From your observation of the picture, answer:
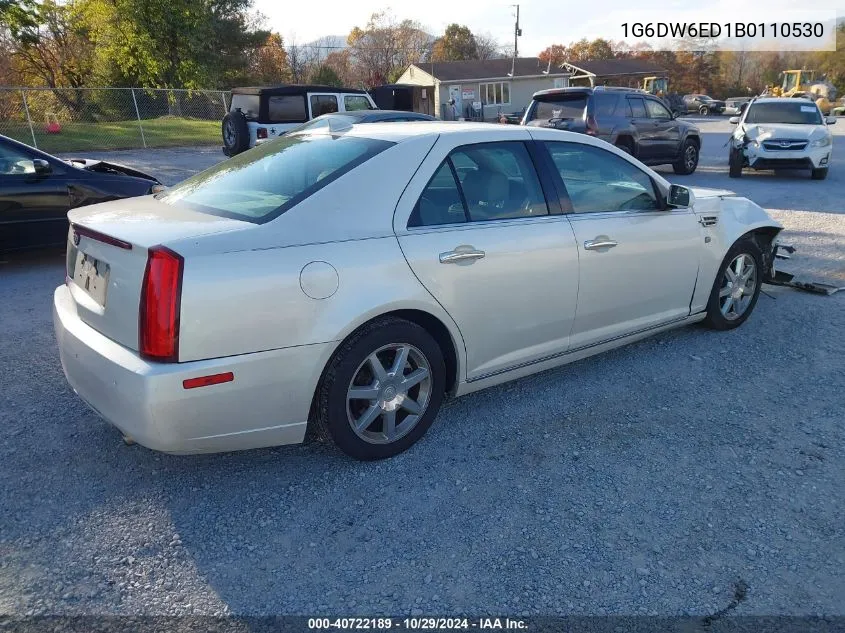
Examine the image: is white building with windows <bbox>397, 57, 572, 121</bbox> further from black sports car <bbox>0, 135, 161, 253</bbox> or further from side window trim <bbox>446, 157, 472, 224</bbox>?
side window trim <bbox>446, 157, 472, 224</bbox>

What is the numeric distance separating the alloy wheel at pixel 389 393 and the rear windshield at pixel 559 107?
10.6m

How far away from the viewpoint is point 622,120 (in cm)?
1332

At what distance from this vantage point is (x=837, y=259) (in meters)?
7.15

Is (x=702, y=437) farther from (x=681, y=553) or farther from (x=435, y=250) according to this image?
(x=435, y=250)

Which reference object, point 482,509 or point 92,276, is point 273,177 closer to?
point 92,276

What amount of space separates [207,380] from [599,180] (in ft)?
8.67

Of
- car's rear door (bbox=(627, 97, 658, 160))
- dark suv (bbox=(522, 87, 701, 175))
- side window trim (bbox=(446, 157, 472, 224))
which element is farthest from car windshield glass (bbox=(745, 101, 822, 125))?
side window trim (bbox=(446, 157, 472, 224))

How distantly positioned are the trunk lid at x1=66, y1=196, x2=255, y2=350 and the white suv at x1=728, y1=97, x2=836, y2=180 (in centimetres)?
1309

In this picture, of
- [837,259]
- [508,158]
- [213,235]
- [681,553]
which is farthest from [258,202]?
[837,259]

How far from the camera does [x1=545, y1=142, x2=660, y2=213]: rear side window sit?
12.8ft

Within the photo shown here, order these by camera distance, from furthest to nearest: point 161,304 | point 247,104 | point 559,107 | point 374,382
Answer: point 247,104 → point 559,107 → point 374,382 → point 161,304

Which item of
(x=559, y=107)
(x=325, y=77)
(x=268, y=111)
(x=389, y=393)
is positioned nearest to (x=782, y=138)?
(x=559, y=107)

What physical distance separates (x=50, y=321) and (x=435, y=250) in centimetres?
370

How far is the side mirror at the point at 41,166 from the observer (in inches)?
269
